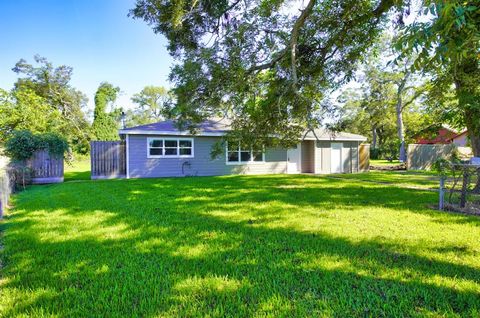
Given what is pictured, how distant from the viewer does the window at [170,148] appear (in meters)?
13.7

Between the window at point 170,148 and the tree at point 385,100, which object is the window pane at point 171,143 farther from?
the tree at point 385,100

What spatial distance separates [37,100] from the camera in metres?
19.0

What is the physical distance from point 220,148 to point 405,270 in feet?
23.2

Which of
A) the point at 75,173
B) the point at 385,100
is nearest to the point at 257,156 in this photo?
the point at 75,173

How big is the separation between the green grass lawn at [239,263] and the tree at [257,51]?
3863 mm

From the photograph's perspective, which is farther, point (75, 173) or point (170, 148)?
point (75, 173)

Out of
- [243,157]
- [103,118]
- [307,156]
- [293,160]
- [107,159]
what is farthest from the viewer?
[103,118]

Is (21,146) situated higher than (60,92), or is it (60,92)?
(60,92)

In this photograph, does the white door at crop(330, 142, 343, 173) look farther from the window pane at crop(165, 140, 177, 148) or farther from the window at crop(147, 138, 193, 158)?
the window pane at crop(165, 140, 177, 148)

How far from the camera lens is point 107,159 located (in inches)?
526

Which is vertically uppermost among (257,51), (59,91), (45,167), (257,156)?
(59,91)

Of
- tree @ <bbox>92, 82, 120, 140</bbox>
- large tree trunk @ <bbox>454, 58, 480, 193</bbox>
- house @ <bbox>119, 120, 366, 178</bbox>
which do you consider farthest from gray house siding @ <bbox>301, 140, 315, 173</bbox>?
tree @ <bbox>92, 82, 120, 140</bbox>

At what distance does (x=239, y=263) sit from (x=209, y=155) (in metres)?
12.2

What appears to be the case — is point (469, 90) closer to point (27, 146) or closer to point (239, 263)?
point (239, 263)
